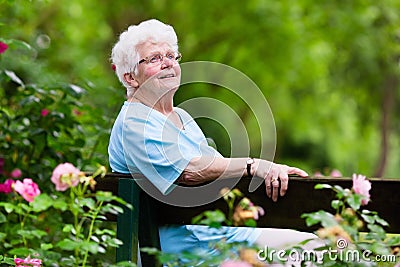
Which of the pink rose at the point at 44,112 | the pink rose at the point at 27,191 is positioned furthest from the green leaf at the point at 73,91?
the pink rose at the point at 27,191

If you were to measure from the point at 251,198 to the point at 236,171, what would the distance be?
10cm

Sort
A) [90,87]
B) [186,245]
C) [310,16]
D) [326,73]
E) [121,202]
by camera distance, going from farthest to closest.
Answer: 1. [326,73]
2. [310,16]
3. [90,87]
4. [186,245]
5. [121,202]

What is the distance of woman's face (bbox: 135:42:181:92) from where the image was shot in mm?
3189

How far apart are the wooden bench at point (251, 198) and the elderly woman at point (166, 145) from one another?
44mm

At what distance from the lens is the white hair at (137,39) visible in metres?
3.18

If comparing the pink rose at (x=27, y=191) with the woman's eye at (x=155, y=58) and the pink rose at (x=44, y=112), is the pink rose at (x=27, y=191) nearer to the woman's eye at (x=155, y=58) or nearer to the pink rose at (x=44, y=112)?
the woman's eye at (x=155, y=58)

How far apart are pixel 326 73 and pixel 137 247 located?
13.5m

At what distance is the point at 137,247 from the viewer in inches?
112

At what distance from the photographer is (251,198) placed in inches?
108

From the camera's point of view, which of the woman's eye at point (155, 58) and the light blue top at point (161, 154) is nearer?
the light blue top at point (161, 154)

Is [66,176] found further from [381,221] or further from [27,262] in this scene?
[381,221]

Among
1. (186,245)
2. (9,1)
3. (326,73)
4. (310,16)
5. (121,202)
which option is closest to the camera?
(121,202)

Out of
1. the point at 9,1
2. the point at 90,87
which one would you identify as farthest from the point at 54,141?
the point at 9,1

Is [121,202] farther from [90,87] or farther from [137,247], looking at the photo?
[90,87]
